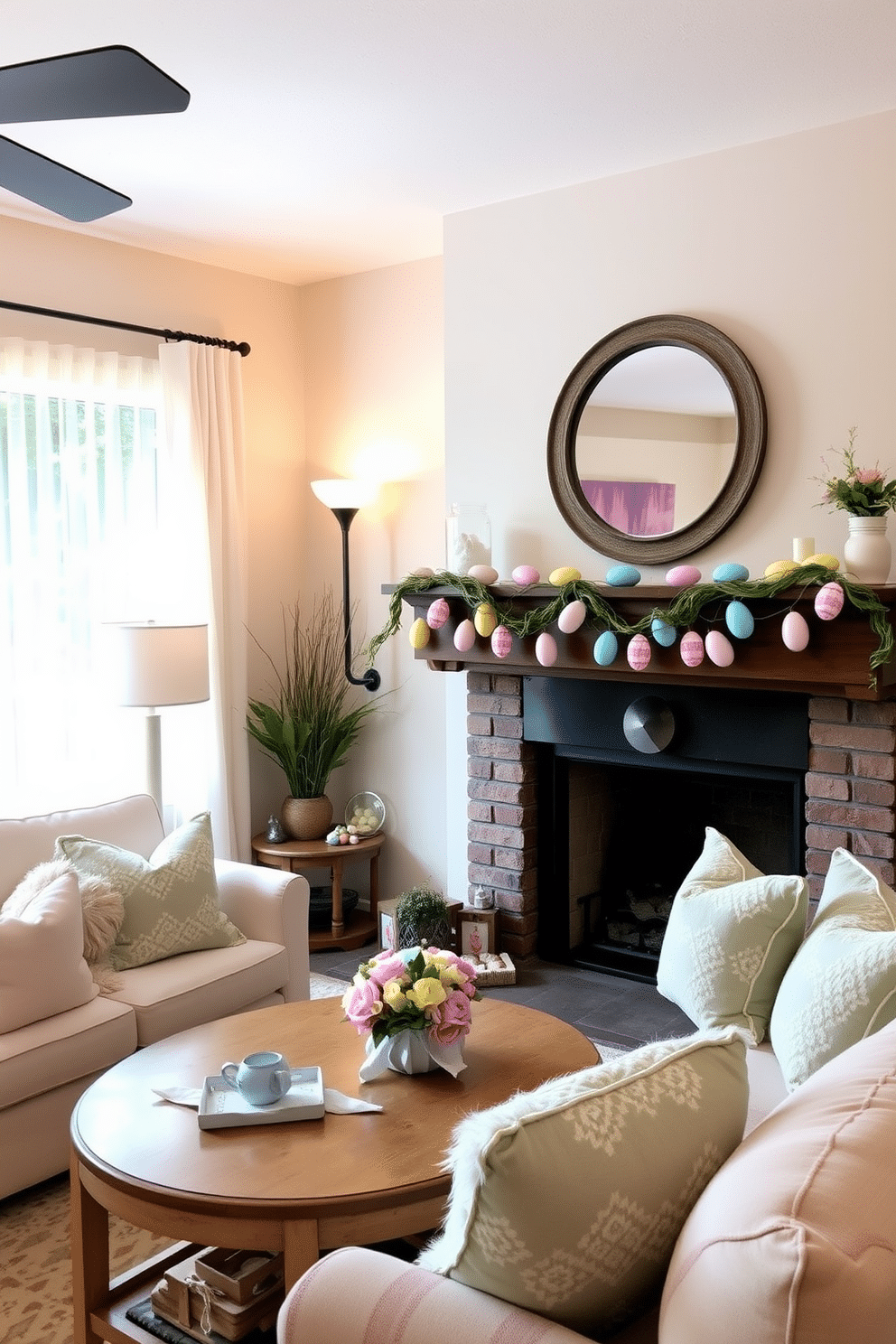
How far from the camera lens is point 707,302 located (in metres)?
3.71

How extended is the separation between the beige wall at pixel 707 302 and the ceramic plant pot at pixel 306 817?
26.7 inches

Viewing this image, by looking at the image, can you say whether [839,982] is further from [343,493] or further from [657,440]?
[343,493]

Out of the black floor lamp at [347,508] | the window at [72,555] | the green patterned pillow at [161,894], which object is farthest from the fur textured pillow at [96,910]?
the black floor lamp at [347,508]

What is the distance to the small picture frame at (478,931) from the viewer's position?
422cm

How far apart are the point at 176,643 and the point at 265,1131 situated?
6.36ft

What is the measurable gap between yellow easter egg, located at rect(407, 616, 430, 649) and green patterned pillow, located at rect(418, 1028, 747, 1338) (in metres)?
2.81

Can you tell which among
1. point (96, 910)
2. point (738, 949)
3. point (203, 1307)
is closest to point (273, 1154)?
point (203, 1307)

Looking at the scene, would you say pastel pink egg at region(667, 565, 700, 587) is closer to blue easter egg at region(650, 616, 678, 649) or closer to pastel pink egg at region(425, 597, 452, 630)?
blue easter egg at region(650, 616, 678, 649)

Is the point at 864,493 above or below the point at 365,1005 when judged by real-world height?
above

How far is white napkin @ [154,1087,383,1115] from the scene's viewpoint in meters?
2.22

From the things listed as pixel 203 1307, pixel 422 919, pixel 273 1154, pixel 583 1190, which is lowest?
pixel 203 1307

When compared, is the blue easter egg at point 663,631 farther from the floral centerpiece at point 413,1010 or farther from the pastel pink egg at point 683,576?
the floral centerpiece at point 413,1010

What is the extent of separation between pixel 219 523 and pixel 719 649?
2141 millimetres

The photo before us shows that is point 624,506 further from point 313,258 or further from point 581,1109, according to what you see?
point 581,1109
